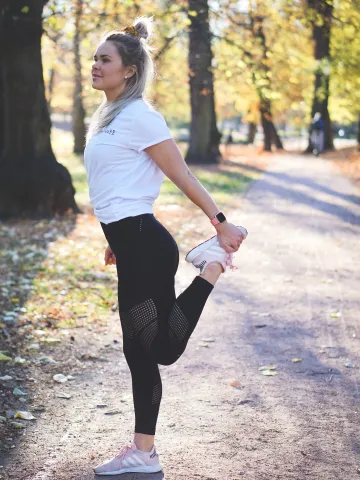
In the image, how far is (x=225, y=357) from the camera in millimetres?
5812

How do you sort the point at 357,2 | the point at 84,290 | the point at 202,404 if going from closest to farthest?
the point at 202,404
the point at 84,290
the point at 357,2

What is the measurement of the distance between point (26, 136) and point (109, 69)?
9767mm

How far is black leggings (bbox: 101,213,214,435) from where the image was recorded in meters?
3.56

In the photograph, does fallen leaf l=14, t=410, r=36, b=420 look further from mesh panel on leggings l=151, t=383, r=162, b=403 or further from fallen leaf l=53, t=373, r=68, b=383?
mesh panel on leggings l=151, t=383, r=162, b=403

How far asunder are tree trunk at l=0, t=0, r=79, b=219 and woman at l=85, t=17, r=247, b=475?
9.47 m

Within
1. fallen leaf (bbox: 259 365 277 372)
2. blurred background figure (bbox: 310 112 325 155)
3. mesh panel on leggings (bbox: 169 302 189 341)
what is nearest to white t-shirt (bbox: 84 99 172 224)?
mesh panel on leggings (bbox: 169 302 189 341)

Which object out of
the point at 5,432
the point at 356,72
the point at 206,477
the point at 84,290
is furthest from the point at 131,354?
the point at 356,72

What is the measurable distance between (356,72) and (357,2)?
15380mm

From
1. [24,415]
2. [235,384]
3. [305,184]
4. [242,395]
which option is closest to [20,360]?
[24,415]

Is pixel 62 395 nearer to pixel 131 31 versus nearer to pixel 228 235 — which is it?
pixel 228 235

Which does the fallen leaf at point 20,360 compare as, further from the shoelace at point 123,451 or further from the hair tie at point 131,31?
the hair tie at point 131,31

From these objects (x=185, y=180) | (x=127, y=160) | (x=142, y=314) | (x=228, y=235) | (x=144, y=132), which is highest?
(x=144, y=132)

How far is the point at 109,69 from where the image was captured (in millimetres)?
3611

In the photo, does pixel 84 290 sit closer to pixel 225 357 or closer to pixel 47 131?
pixel 225 357
